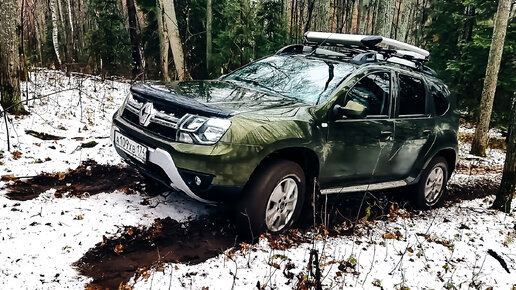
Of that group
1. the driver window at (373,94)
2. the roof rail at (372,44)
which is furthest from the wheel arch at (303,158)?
the roof rail at (372,44)

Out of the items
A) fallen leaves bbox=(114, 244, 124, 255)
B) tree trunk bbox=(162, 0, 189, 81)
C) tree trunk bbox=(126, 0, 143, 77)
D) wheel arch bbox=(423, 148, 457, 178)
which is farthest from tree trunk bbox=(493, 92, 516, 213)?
tree trunk bbox=(126, 0, 143, 77)

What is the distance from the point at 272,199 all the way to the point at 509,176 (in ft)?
12.6

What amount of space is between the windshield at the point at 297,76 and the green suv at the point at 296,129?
0.01 meters

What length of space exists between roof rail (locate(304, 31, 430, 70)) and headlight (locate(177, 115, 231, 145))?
254cm

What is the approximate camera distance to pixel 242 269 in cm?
336

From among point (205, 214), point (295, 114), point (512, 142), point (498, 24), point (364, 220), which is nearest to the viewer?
point (295, 114)

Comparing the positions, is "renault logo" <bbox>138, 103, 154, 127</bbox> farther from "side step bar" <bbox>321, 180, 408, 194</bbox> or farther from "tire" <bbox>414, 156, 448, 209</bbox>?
"tire" <bbox>414, 156, 448, 209</bbox>

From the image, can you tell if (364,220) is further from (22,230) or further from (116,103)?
(116,103)

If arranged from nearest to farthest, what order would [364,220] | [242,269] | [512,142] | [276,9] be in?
1. [242,269]
2. [364,220]
3. [512,142]
4. [276,9]

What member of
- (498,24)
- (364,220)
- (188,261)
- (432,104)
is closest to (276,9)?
(498,24)

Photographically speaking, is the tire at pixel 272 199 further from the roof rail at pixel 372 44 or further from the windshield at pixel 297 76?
the roof rail at pixel 372 44

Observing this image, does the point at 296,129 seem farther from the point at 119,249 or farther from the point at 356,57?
the point at 119,249

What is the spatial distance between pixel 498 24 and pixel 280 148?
8.87 m

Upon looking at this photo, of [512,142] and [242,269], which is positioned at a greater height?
[512,142]
